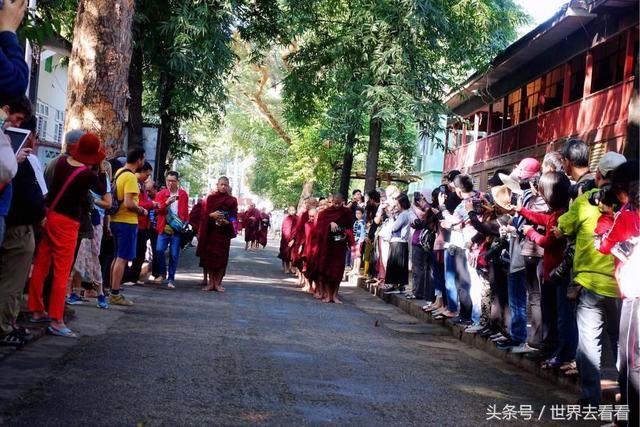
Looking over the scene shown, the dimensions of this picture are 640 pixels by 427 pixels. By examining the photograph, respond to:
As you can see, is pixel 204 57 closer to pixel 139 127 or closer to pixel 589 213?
pixel 139 127

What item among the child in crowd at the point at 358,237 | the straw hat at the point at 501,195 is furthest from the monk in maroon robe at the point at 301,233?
the straw hat at the point at 501,195

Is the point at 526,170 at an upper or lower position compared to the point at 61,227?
upper

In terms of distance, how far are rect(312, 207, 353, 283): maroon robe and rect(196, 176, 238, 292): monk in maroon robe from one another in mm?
1643

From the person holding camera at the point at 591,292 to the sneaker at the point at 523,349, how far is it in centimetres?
223

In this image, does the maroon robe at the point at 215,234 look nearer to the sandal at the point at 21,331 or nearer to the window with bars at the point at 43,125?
the sandal at the point at 21,331

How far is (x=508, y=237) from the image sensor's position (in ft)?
30.6

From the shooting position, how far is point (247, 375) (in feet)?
22.5

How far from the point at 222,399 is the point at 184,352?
77.6 inches

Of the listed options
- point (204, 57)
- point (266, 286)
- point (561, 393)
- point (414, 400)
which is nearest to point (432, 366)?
point (561, 393)

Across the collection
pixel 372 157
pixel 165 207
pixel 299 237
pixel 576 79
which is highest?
pixel 576 79

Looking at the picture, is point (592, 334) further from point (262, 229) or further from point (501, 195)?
point (262, 229)

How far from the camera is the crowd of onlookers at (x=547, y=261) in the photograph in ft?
19.1

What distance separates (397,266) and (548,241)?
28.5 ft

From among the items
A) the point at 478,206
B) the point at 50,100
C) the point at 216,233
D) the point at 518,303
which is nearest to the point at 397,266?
the point at 216,233
